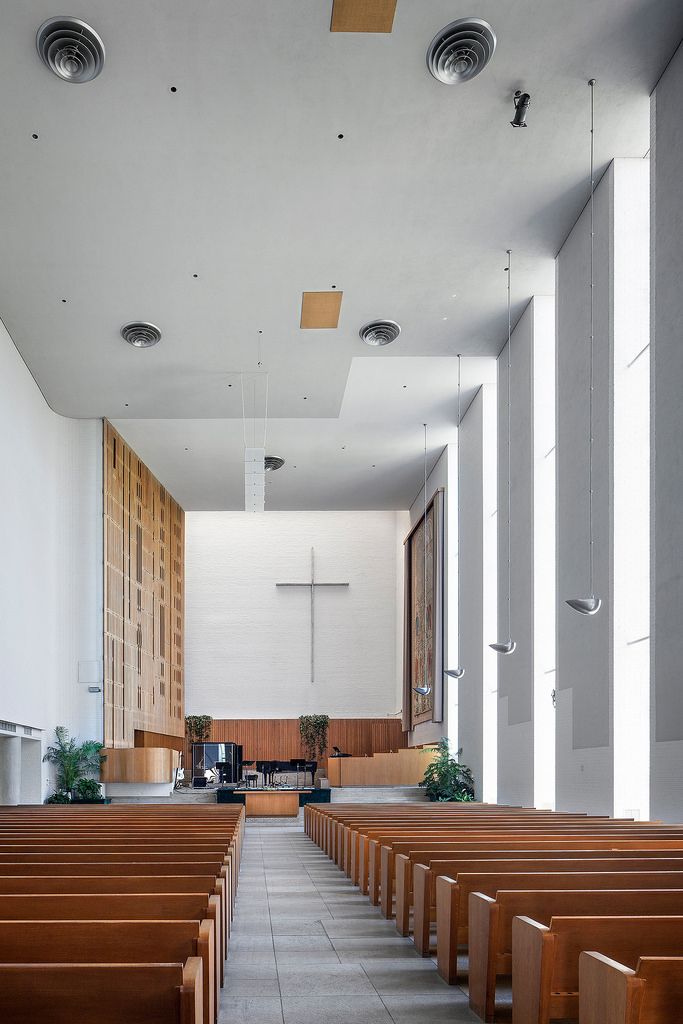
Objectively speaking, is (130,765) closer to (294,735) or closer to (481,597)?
(481,597)

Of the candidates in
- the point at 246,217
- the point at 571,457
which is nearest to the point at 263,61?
the point at 246,217

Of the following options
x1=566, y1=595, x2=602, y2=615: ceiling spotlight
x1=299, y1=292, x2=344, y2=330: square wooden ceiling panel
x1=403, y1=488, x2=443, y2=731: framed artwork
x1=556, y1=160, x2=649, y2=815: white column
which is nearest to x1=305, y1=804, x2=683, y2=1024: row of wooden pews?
x1=566, y1=595, x2=602, y2=615: ceiling spotlight

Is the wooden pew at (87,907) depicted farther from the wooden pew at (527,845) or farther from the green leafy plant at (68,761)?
the green leafy plant at (68,761)

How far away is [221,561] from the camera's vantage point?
25000 mm

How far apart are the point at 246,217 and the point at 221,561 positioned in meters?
16.1

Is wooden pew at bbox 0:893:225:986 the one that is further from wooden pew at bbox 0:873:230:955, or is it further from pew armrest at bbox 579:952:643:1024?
pew armrest at bbox 579:952:643:1024

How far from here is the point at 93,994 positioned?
1.73 metres

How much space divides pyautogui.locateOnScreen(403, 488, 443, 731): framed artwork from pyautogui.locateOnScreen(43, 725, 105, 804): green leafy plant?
18.9 feet

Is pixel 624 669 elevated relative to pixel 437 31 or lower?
lower

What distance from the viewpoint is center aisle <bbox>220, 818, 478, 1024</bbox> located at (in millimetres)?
3236

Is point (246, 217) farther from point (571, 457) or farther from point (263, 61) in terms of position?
point (571, 457)

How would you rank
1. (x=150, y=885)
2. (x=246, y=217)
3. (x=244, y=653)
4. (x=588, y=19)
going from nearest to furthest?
(x=150, y=885) < (x=588, y=19) < (x=246, y=217) < (x=244, y=653)

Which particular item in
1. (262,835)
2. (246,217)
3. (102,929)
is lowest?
(262,835)

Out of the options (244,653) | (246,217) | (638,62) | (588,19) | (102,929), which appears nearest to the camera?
(102,929)
